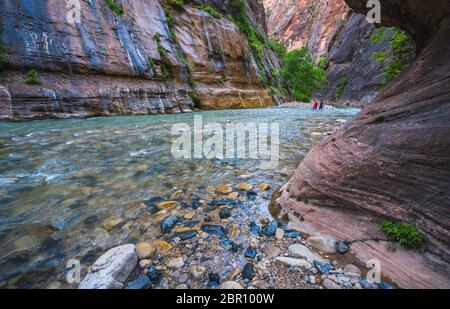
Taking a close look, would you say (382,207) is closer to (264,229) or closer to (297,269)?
(297,269)

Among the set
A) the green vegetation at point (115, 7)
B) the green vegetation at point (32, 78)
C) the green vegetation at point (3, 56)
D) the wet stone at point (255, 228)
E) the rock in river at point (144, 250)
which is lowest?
the rock in river at point (144, 250)

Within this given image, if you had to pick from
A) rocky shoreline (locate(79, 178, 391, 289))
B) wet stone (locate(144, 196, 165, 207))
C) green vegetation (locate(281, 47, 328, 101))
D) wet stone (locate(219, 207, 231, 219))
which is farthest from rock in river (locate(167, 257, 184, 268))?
green vegetation (locate(281, 47, 328, 101))

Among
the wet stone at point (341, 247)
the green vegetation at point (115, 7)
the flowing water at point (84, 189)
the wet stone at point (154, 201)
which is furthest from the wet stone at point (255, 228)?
the green vegetation at point (115, 7)

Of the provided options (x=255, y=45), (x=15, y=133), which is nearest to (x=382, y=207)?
(x=15, y=133)

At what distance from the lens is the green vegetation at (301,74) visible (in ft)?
101

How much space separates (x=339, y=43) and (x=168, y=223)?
44.7 m

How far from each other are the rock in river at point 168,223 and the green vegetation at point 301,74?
32442mm

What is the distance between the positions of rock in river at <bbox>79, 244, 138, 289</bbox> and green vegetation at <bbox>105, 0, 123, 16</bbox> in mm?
15351

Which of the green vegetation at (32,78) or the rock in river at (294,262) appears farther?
the green vegetation at (32,78)

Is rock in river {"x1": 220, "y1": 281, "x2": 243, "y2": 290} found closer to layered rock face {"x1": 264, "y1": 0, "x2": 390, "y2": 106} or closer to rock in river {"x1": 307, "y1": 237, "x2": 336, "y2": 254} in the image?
rock in river {"x1": 307, "y1": 237, "x2": 336, "y2": 254}

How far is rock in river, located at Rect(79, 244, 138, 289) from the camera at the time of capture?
1.40m

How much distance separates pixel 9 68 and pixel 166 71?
25.0 ft

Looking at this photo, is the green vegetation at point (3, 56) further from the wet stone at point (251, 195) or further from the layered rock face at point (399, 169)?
the layered rock face at point (399, 169)

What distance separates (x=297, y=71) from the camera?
3156cm
